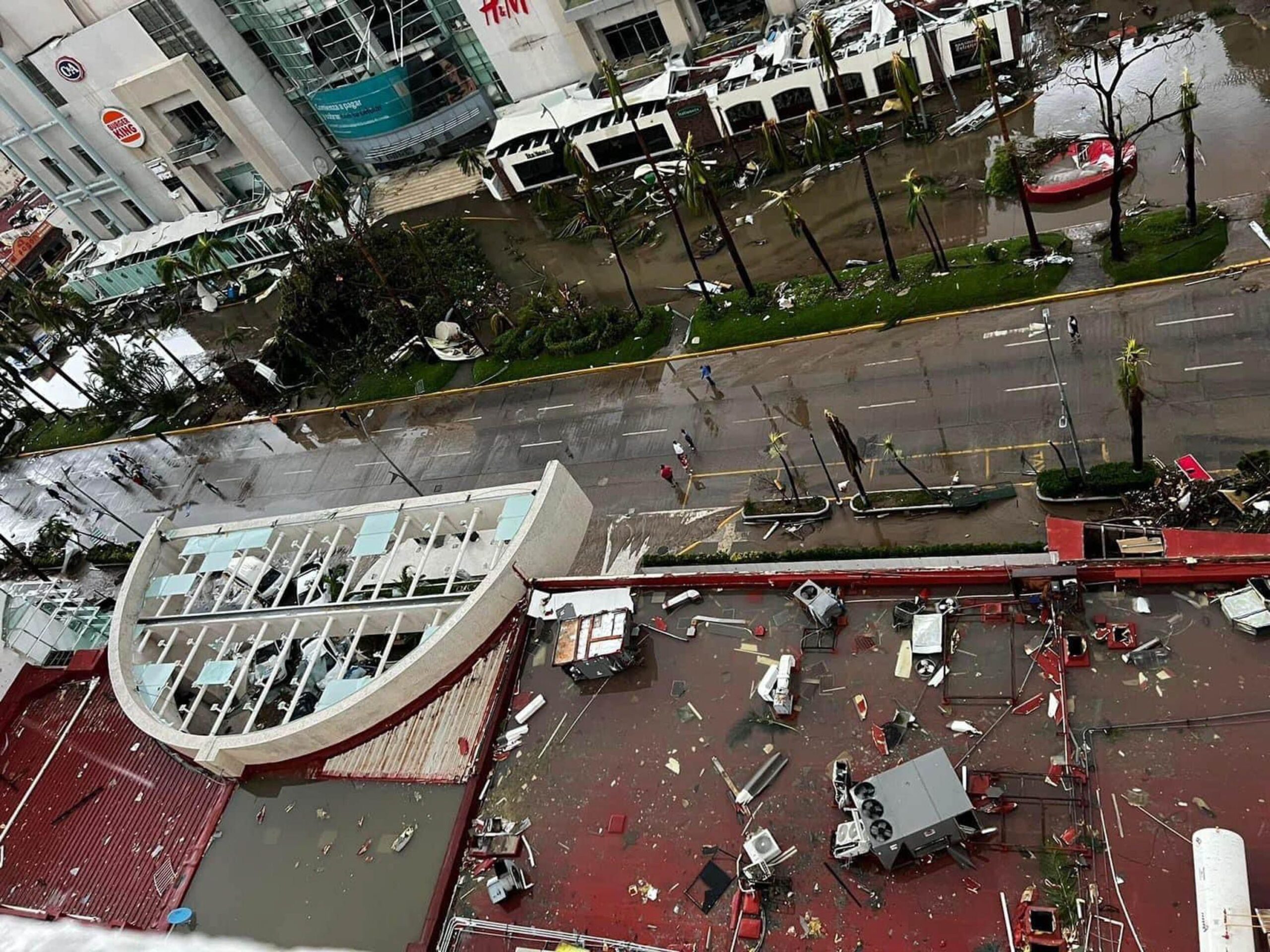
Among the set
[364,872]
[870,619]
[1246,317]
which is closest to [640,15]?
[1246,317]

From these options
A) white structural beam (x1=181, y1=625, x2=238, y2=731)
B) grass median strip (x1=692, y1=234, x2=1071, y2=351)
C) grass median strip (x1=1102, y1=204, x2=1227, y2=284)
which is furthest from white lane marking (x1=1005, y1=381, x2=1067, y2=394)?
white structural beam (x1=181, y1=625, x2=238, y2=731)

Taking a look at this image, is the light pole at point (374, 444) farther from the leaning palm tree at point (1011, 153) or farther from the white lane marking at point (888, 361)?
the leaning palm tree at point (1011, 153)

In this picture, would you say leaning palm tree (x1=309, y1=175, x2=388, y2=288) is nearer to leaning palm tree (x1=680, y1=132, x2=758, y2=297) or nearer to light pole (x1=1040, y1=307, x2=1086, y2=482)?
leaning palm tree (x1=680, y1=132, x2=758, y2=297)

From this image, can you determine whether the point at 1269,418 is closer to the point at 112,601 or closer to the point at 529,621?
the point at 529,621

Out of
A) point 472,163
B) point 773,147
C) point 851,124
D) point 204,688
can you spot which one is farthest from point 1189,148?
point 472,163

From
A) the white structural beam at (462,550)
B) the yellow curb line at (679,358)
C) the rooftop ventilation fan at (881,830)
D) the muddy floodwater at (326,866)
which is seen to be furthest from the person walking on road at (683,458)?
the rooftop ventilation fan at (881,830)

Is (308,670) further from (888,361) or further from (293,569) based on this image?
(888,361)
